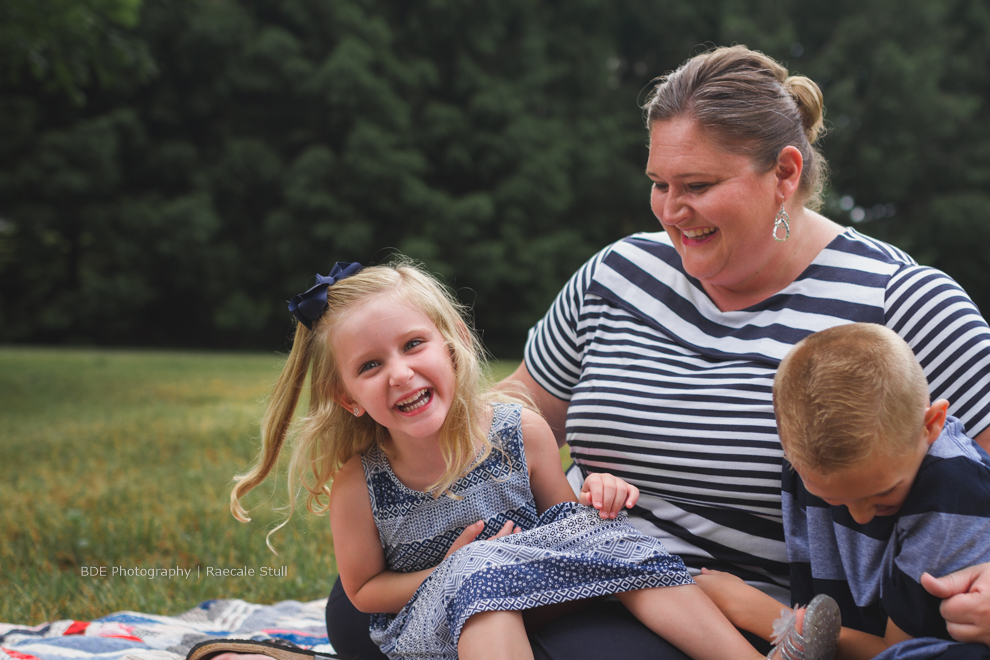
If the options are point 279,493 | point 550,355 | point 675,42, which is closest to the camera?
point 550,355

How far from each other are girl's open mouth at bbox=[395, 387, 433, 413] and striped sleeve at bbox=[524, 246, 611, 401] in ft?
1.64

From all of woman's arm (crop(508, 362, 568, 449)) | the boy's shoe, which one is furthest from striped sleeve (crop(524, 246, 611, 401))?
the boy's shoe

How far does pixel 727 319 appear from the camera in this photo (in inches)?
74.8

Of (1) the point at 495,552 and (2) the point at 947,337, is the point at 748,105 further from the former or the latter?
(1) the point at 495,552

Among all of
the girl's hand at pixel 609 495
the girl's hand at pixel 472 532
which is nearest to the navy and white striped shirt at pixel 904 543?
the girl's hand at pixel 609 495

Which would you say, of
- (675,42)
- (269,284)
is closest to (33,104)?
(269,284)

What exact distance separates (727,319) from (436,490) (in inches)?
31.5

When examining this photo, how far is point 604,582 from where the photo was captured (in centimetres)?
164

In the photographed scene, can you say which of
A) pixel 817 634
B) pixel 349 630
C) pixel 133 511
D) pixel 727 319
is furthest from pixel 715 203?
pixel 133 511

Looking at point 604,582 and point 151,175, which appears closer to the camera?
point 604,582

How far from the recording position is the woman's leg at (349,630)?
80.2 inches

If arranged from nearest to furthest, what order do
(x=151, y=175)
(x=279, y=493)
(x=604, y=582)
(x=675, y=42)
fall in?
(x=604, y=582) < (x=279, y=493) < (x=151, y=175) < (x=675, y=42)

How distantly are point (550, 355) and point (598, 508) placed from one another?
578 mm

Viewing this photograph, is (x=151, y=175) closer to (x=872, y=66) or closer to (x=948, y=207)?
(x=872, y=66)
